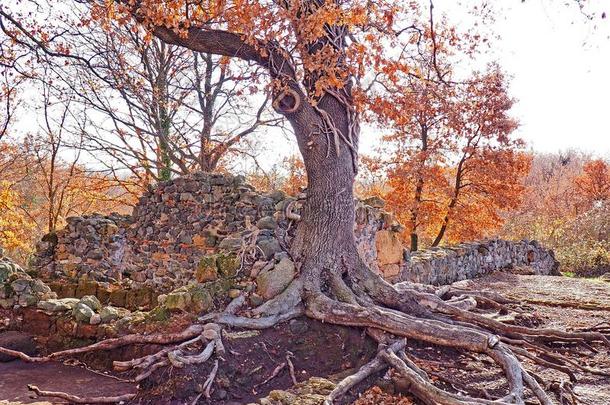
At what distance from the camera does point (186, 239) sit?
363 inches

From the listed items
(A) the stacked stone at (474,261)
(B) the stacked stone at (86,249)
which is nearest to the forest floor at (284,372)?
(A) the stacked stone at (474,261)

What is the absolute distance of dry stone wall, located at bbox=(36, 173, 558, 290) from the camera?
8.32 metres

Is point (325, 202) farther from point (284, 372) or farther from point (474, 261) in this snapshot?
point (474, 261)

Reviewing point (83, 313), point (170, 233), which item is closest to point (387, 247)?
point (170, 233)

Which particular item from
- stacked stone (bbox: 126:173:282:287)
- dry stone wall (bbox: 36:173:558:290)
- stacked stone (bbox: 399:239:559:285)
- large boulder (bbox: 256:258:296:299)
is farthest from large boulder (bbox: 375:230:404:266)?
large boulder (bbox: 256:258:296:299)

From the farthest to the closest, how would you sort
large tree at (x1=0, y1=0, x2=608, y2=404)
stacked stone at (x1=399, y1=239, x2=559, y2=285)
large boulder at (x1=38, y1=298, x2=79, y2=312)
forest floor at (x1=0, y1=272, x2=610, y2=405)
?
stacked stone at (x1=399, y1=239, x2=559, y2=285) → large boulder at (x1=38, y1=298, x2=79, y2=312) → large tree at (x1=0, y1=0, x2=608, y2=404) → forest floor at (x1=0, y1=272, x2=610, y2=405)

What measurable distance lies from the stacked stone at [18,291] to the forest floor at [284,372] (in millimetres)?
908

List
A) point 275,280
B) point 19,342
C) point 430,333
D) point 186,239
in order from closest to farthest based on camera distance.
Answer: point 430,333 < point 275,280 < point 19,342 < point 186,239

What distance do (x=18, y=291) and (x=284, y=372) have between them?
3.66m

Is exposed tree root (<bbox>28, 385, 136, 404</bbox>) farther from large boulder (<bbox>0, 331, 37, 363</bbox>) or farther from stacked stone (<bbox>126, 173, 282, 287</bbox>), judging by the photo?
stacked stone (<bbox>126, 173, 282, 287</bbox>)

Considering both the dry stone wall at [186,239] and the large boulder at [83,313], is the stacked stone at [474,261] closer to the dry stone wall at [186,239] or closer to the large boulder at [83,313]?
the dry stone wall at [186,239]

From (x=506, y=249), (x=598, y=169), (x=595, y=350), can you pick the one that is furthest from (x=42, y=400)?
(x=598, y=169)

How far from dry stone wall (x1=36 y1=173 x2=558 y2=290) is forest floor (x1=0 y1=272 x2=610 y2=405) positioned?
1.73 meters

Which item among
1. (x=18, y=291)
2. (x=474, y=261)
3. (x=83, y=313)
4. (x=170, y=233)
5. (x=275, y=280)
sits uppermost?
(x=170, y=233)
